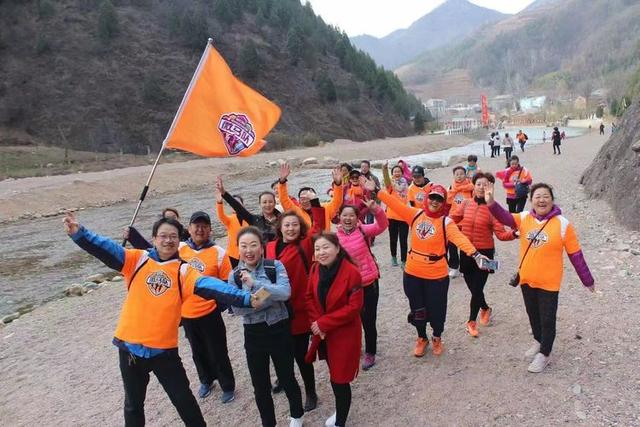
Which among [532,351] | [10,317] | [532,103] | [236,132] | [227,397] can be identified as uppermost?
[532,103]

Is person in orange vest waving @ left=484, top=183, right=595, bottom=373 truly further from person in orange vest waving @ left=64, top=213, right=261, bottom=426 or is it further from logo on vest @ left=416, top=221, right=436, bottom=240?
person in orange vest waving @ left=64, top=213, right=261, bottom=426

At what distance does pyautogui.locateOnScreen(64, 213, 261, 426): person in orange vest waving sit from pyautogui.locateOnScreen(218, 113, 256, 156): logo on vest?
214 cm

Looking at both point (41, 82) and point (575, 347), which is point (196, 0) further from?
point (575, 347)

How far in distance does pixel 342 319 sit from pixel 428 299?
1.63 m

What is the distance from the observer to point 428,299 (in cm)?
516

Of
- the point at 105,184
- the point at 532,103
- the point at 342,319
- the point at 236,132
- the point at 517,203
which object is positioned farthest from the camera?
the point at 532,103

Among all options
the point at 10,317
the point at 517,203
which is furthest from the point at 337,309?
the point at 10,317

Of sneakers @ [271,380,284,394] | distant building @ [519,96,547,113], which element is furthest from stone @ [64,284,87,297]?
distant building @ [519,96,547,113]

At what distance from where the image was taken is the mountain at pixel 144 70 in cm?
4869

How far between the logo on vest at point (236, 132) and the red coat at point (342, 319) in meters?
2.34

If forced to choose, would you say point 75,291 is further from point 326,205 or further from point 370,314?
point 370,314

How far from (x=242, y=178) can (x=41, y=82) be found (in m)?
30.8

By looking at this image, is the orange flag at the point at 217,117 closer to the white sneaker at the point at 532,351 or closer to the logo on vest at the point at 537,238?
the logo on vest at the point at 537,238

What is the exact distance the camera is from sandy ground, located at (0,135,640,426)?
4.36 m
